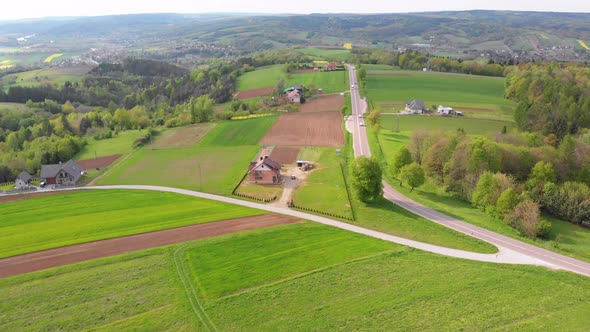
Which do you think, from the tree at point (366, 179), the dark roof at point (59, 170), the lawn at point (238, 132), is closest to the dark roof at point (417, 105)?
the lawn at point (238, 132)

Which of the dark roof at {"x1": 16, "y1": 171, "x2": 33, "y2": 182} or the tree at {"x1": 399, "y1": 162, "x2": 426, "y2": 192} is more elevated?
the tree at {"x1": 399, "y1": 162, "x2": 426, "y2": 192}

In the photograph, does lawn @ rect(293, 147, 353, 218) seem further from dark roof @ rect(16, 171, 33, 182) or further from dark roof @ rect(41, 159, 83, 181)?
dark roof @ rect(16, 171, 33, 182)

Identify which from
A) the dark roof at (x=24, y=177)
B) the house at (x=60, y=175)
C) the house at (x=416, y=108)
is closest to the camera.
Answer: the dark roof at (x=24, y=177)

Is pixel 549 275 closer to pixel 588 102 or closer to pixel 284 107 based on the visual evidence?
pixel 588 102

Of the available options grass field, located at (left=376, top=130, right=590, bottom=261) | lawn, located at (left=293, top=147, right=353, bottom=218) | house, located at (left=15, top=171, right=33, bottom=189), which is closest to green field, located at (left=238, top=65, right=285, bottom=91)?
lawn, located at (left=293, top=147, right=353, bottom=218)

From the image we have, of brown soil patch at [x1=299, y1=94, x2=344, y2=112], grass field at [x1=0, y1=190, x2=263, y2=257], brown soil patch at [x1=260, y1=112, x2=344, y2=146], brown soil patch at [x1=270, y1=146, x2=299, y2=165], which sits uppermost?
brown soil patch at [x1=299, y1=94, x2=344, y2=112]

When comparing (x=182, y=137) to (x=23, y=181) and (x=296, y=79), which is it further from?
(x=296, y=79)

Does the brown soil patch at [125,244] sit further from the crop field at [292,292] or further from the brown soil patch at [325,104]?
the brown soil patch at [325,104]
